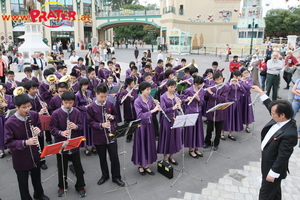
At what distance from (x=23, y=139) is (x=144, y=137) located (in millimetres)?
2213

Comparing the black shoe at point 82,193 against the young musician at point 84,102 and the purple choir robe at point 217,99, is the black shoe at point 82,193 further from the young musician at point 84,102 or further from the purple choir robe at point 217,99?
the purple choir robe at point 217,99

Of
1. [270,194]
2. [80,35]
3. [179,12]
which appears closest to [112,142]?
[270,194]

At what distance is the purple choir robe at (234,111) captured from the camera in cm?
693

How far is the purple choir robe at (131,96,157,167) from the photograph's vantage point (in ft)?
16.3

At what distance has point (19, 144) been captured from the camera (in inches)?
148

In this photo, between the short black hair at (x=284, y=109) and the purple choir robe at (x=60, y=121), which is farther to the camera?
the purple choir robe at (x=60, y=121)

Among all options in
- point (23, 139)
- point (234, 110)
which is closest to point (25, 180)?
point (23, 139)

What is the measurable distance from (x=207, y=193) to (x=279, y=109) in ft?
7.25

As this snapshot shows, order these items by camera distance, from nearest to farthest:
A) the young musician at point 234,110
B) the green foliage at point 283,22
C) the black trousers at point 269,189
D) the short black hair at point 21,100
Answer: the black trousers at point 269,189 → the short black hair at point 21,100 → the young musician at point 234,110 → the green foliage at point 283,22

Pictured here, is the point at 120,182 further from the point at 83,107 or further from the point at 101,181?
the point at 83,107

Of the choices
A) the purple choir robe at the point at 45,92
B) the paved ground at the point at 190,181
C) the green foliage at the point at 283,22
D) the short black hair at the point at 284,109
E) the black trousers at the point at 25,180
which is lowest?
the paved ground at the point at 190,181

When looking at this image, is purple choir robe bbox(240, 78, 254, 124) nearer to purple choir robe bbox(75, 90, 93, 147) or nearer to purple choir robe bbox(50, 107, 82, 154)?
purple choir robe bbox(75, 90, 93, 147)

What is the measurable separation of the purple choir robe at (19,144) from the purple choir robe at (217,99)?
4.06 m

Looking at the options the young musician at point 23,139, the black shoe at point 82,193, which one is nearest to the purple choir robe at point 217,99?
the black shoe at point 82,193
